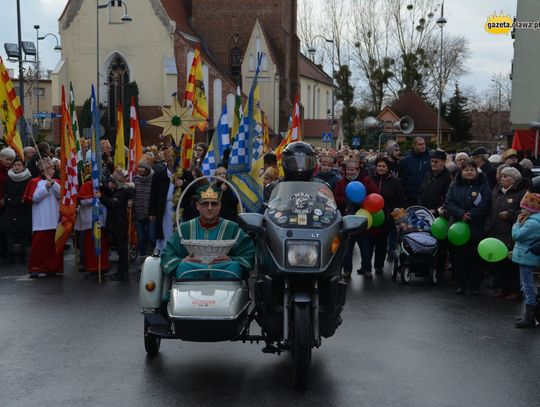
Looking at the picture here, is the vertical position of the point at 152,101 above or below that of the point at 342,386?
above

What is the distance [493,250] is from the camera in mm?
11047

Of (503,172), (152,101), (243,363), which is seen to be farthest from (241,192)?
(152,101)

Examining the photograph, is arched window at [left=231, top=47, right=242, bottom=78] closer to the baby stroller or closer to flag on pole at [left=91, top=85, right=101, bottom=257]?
flag on pole at [left=91, top=85, right=101, bottom=257]

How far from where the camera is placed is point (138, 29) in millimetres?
52250

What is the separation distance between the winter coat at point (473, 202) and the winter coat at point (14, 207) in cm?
744

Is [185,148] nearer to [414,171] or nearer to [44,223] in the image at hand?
[44,223]

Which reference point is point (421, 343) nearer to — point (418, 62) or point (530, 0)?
point (530, 0)

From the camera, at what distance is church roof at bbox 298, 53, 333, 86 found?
3086 inches

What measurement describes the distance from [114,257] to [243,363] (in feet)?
26.8

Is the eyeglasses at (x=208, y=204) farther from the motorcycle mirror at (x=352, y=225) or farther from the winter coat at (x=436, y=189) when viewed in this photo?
the winter coat at (x=436, y=189)

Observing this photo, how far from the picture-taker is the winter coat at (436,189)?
13435 mm

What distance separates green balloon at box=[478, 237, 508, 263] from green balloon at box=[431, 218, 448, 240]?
132cm

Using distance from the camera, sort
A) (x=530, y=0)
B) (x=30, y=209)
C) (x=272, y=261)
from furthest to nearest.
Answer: (x=530, y=0) → (x=30, y=209) → (x=272, y=261)

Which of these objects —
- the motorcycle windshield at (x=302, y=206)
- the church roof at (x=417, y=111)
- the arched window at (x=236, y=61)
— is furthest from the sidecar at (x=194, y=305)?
the church roof at (x=417, y=111)
